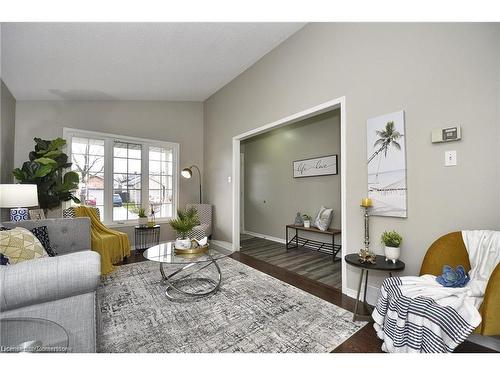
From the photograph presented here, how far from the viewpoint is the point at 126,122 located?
13.9ft

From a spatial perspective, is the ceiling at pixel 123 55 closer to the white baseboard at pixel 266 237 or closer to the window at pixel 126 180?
the window at pixel 126 180

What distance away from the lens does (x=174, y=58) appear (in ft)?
10.2

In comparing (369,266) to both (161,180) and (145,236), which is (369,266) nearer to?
(145,236)

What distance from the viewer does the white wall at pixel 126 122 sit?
3.44 meters

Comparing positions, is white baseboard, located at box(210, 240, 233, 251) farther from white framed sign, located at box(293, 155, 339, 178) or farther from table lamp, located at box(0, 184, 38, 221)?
table lamp, located at box(0, 184, 38, 221)

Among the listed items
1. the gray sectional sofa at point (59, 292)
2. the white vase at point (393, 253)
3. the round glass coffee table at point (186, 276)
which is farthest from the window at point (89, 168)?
the white vase at point (393, 253)

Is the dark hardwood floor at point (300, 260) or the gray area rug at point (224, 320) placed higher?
the gray area rug at point (224, 320)

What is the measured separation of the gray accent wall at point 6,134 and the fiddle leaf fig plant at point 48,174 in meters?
0.23

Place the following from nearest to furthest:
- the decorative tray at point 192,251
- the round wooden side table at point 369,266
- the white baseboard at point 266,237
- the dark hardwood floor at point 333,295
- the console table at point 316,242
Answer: the dark hardwood floor at point 333,295
the round wooden side table at point 369,266
the decorative tray at point 192,251
the console table at point 316,242
the white baseboard at point 266,237

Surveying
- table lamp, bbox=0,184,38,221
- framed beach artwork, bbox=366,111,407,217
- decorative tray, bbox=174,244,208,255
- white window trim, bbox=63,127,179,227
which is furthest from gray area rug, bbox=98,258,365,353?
white window trim, bbox=63,127,179,227

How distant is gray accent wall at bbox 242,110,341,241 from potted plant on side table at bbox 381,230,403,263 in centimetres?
207

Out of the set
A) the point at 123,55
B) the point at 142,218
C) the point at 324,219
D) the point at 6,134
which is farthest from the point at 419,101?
the point at 6,134
